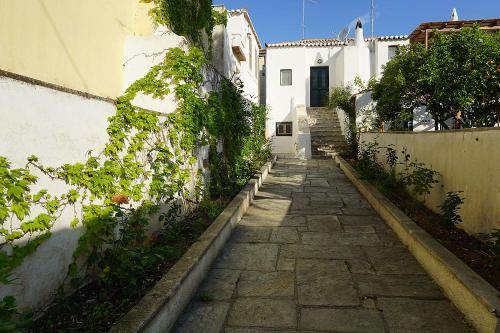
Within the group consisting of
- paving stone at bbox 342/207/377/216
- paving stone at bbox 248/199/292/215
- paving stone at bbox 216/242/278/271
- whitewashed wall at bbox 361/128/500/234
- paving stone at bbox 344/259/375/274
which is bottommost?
paving stone at bbox 344/259/375/274

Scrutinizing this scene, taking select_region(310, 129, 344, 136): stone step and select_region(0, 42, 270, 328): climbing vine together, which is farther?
select_region(310, 129, 344, 136): stone step

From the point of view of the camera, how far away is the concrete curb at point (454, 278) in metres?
2.53

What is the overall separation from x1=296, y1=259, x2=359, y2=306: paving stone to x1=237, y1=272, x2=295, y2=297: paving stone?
0.33ft

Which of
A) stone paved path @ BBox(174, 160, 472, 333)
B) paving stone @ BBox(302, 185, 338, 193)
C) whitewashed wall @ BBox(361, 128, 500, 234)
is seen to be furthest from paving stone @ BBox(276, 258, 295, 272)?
paving stone @ BBox(302, 185, 338, 193)

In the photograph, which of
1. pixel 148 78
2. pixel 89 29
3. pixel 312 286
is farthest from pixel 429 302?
pixel 89 29

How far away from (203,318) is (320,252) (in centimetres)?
197

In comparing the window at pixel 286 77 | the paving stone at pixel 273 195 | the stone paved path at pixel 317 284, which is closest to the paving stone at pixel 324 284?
the stone paved path at pixel 317 284

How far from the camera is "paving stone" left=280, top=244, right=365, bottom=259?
428 centimetres

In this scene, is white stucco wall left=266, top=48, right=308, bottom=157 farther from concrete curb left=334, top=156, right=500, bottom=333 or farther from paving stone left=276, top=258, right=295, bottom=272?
paving stone left=276, top=258, right=295, bottom=272

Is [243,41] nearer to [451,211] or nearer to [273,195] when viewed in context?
[273,195]

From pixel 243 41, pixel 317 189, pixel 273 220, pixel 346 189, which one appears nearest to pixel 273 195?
pixel 317 189

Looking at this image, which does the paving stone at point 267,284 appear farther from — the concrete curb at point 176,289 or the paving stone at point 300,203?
the paving stone at point 300,203

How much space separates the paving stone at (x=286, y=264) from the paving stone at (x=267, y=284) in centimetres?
12

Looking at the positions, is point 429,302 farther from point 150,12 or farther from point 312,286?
point 150,12
